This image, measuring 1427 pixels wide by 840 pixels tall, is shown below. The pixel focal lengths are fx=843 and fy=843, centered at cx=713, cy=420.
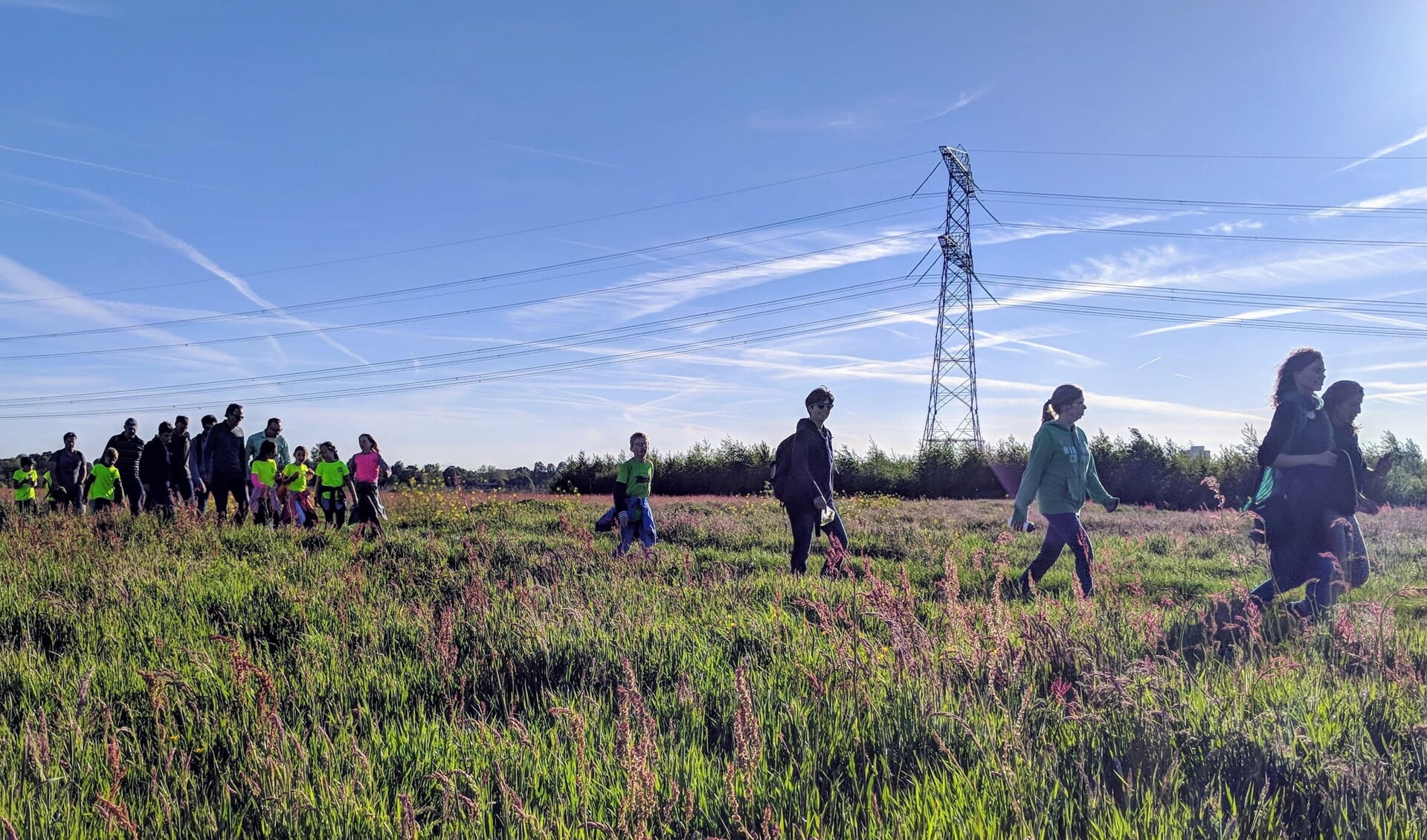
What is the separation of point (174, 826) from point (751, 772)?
182 cm

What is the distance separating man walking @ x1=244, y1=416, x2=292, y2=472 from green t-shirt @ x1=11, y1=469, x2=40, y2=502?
6804 mm

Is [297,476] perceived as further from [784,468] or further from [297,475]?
[784,468]

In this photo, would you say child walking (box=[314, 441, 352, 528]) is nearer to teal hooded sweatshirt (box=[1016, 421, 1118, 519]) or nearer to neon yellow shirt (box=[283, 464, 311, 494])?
neon yellow shirt (box=[283, 464, 311, 494])

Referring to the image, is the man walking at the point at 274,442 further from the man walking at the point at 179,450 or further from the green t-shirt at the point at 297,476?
the man walking at the point at 179,450

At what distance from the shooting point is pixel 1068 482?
668 centimetres

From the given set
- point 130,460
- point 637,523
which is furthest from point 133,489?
point 637,523

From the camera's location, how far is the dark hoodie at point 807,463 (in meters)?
7.49

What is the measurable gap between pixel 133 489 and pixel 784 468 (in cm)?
1362

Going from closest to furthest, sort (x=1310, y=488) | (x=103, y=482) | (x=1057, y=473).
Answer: (x=1310, y=488), (x=1057, y=473), (x=103, y=482)

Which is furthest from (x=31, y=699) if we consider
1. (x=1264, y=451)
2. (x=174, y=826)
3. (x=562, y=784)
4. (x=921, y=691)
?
(x=1264, y=451)

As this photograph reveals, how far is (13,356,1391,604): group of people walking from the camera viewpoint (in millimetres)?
5551

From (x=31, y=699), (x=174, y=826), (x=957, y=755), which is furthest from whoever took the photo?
(x=31, y=699)

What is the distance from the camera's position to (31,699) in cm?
410

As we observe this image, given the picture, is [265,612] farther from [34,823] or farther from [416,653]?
[34,823]
